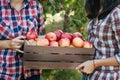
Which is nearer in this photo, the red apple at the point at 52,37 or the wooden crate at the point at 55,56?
the wooden crate at the point at 55,56

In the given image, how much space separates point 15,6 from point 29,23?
190mm

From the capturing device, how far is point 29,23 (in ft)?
13.4

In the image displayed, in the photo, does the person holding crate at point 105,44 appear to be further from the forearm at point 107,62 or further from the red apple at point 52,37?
the red apple at point 52,37

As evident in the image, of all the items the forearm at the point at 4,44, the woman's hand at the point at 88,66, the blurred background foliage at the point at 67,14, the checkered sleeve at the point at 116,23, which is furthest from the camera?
the blurred background foliage at the point at 67,14

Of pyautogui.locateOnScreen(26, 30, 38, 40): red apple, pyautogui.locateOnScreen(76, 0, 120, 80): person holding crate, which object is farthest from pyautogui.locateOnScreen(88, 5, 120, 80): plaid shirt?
pyautogui.locateOnScreen(26, 30, 38, 40): red apple

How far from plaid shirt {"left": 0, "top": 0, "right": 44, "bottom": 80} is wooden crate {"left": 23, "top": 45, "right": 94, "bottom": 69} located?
399 millimetres

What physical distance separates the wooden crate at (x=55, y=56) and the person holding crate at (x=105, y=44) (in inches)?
2.5

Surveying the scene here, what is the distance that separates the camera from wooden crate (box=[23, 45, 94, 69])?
364 centimetres

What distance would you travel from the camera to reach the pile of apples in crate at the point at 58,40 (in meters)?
3.67

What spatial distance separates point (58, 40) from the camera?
152 inches

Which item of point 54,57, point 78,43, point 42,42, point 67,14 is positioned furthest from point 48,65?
point 67,14

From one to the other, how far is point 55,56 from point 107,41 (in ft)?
1.39

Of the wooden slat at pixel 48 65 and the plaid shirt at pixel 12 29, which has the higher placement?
the plaid shirt at pixel 12 29

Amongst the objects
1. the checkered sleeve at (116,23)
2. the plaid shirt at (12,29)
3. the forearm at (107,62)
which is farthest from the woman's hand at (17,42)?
the checkered sleeve at (116,23)
